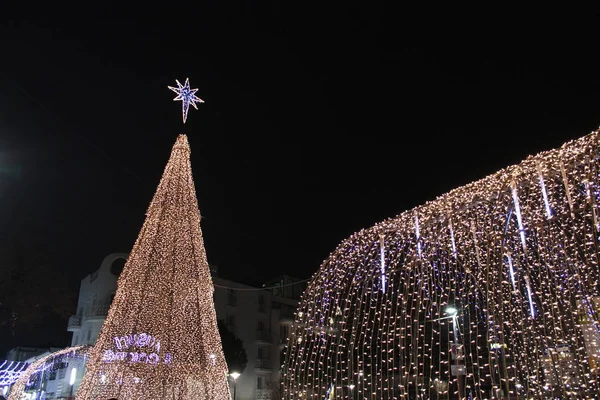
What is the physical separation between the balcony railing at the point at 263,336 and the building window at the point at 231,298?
292 centimetres

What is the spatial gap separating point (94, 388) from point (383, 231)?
7.79m

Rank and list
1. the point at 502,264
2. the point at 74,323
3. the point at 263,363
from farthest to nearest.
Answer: the point at 263,363 → the point at 74,323 → the point at 502,264

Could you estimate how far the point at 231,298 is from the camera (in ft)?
113

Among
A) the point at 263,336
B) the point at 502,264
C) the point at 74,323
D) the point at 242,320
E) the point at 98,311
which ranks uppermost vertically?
the point at 242,320

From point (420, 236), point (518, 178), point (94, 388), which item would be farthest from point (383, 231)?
point (94, 388)

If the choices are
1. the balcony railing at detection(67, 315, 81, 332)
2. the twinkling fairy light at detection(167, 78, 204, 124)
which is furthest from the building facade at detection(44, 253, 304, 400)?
the twinkling fairy light at detection(167, 78, 204, 124)

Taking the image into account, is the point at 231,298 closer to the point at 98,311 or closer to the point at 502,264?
the point at 98,311

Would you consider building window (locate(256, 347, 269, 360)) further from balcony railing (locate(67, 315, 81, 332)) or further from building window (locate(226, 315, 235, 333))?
balcony railing (locate(67, 315, 81, 332))

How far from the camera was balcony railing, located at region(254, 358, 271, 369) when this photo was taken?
114 feet

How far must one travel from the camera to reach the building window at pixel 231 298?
113 ft

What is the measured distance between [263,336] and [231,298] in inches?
149

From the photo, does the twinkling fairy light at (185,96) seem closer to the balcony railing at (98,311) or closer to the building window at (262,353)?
the balcony railing at (98,311)

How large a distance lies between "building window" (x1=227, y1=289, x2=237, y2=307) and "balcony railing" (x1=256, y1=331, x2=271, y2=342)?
9.57 ft

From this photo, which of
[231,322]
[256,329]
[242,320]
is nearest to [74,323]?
[231,322]
